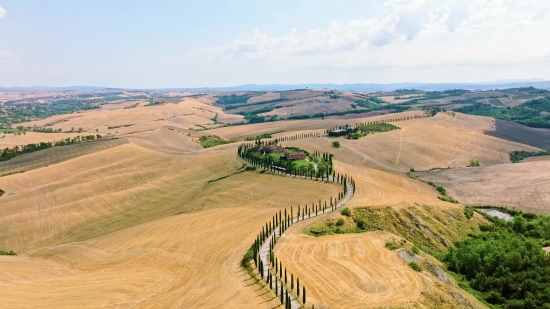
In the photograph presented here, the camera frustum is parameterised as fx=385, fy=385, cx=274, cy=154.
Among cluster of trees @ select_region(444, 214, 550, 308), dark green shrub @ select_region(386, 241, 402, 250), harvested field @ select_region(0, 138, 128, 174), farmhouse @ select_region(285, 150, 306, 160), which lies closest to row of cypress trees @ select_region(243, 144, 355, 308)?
dark green shrub @ select_region(386, 241, 402, 250)

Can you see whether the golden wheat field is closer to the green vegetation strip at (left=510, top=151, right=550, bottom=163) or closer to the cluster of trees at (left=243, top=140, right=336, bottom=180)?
the green vegetation strip at (left=510, top=151, right=550, bottom=163)

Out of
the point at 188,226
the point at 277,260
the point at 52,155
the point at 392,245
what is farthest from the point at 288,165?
the point at 52,155

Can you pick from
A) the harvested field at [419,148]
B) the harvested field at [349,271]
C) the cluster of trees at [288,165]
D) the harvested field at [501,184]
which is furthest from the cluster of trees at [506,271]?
the harvested field at [419,148]

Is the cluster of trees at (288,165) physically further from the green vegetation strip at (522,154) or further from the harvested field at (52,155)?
the green vegetation strip at (522,154)

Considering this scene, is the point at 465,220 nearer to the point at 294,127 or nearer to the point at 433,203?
the point at 433,203

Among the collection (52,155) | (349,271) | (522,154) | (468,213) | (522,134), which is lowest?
(522,154)

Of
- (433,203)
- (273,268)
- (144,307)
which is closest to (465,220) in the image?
(433,203)

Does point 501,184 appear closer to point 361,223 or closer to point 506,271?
point 361,223
